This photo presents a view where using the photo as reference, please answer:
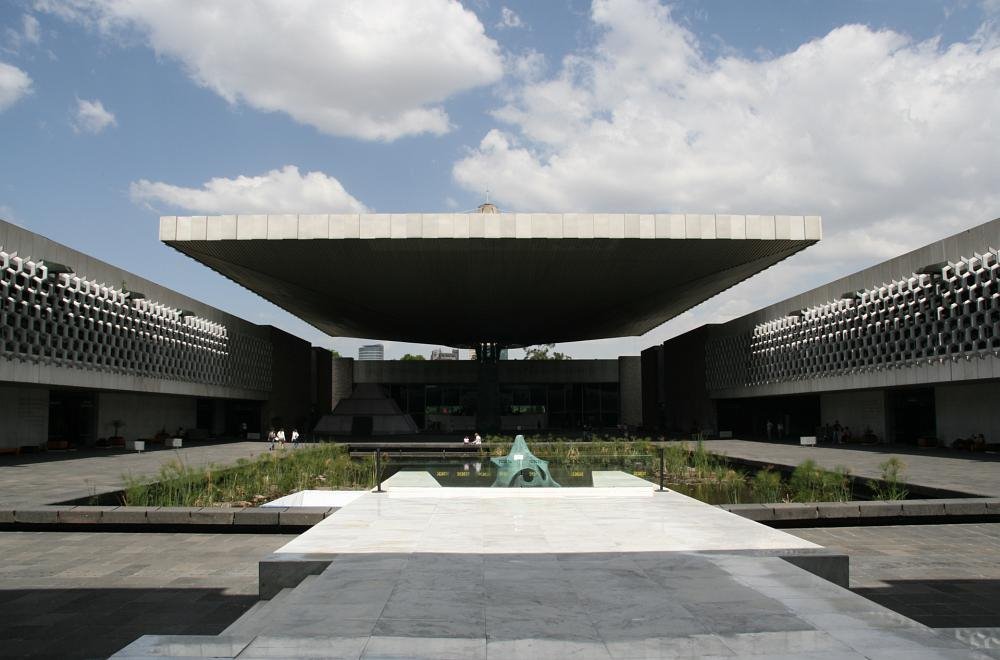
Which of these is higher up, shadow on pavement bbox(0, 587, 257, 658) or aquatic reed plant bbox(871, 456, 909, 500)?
aquatic reed plant bbox(871, 456, 909, 500)

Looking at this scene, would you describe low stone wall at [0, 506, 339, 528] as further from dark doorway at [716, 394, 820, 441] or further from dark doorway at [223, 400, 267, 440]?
dark doorway at [223, 400, 267, 440]

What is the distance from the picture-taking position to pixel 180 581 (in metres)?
6.84

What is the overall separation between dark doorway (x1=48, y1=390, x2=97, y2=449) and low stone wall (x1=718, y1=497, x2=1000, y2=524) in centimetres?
2684

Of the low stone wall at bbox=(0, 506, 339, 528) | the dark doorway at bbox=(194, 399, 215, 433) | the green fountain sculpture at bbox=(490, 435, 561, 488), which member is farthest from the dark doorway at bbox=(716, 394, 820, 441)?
the low stone wall at bbox=(0, 506, 339, 528)

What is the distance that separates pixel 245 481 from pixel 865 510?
10.7 meters

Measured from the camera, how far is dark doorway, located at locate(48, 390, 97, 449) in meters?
29.1

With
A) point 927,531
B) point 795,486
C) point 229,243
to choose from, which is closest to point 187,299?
point 229,243

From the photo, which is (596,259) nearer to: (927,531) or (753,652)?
(927,531)

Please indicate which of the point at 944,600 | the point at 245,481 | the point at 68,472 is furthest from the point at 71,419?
the point at 944,600

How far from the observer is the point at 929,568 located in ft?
24.0

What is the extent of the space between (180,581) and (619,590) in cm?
411

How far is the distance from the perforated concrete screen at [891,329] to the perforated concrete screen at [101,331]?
86.6 feet

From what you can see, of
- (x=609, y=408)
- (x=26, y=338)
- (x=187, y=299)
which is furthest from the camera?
(x=609, y=408)

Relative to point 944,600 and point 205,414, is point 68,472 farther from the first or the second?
point 205,414
